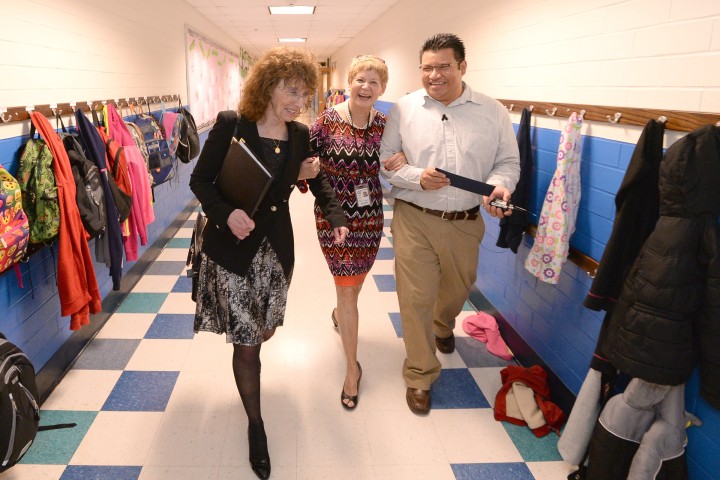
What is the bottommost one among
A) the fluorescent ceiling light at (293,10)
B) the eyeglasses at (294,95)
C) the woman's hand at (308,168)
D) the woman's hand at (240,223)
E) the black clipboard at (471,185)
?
the woman's hand at (240,223)

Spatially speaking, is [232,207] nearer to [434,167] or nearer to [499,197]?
[434,167]

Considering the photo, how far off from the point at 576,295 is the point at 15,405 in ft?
7.67

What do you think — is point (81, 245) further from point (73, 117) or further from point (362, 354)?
point (362, 354)

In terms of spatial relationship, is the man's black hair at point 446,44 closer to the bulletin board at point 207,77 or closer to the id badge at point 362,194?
the id badge at point 362,194

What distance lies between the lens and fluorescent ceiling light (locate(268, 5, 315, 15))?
268 inches

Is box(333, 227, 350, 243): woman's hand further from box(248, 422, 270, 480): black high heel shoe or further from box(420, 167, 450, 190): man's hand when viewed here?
box(248, 422, 270, 480): black high heel shoe

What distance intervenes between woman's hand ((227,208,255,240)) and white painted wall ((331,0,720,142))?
4.89 feet

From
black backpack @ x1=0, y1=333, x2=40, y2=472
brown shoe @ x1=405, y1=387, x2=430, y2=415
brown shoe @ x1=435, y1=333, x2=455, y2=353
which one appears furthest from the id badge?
black backpack @ x1=0, y1=333, x2=40, y2=472

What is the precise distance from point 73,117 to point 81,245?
979 millimetres

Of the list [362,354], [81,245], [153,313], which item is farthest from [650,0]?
[153,313]

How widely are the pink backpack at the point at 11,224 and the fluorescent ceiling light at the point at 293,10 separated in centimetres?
579

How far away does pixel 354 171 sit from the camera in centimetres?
217

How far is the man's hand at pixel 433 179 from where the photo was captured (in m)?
1.99

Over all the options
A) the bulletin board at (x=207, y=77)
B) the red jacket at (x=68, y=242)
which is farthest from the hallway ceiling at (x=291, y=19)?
the red jacket at (x=68, y=242)
